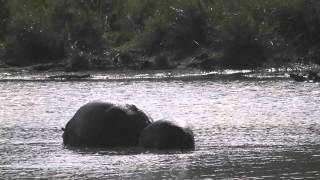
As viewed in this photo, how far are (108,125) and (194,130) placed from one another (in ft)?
18.6

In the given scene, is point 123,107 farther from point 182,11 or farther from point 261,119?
point 182,11

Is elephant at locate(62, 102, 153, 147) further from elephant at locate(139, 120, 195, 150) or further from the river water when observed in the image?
elephant at locate(139, 120, 195, 150)

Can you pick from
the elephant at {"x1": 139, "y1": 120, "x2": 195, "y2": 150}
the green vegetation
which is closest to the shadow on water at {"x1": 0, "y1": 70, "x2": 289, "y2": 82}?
the green vegetation

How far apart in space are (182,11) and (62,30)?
45.5ft

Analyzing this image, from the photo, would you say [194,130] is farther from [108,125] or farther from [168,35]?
[168,35]

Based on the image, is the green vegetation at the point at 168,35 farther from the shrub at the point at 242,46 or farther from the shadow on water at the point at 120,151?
the shadow on water at the point at 120,151

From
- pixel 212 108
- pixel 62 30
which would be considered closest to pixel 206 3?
pixel 62 30

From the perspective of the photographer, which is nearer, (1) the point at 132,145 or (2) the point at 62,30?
(1) the point at 132,145

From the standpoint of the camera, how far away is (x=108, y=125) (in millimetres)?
29688

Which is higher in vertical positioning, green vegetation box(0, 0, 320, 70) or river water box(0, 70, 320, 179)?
green vegetation box(0, 0, 320, 70)

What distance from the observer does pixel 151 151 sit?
91.9 feet

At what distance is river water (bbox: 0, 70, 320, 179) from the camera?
79.2 feet

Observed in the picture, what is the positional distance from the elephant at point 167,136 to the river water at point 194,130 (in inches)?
21.7

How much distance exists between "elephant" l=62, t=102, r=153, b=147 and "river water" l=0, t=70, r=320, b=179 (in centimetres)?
92
